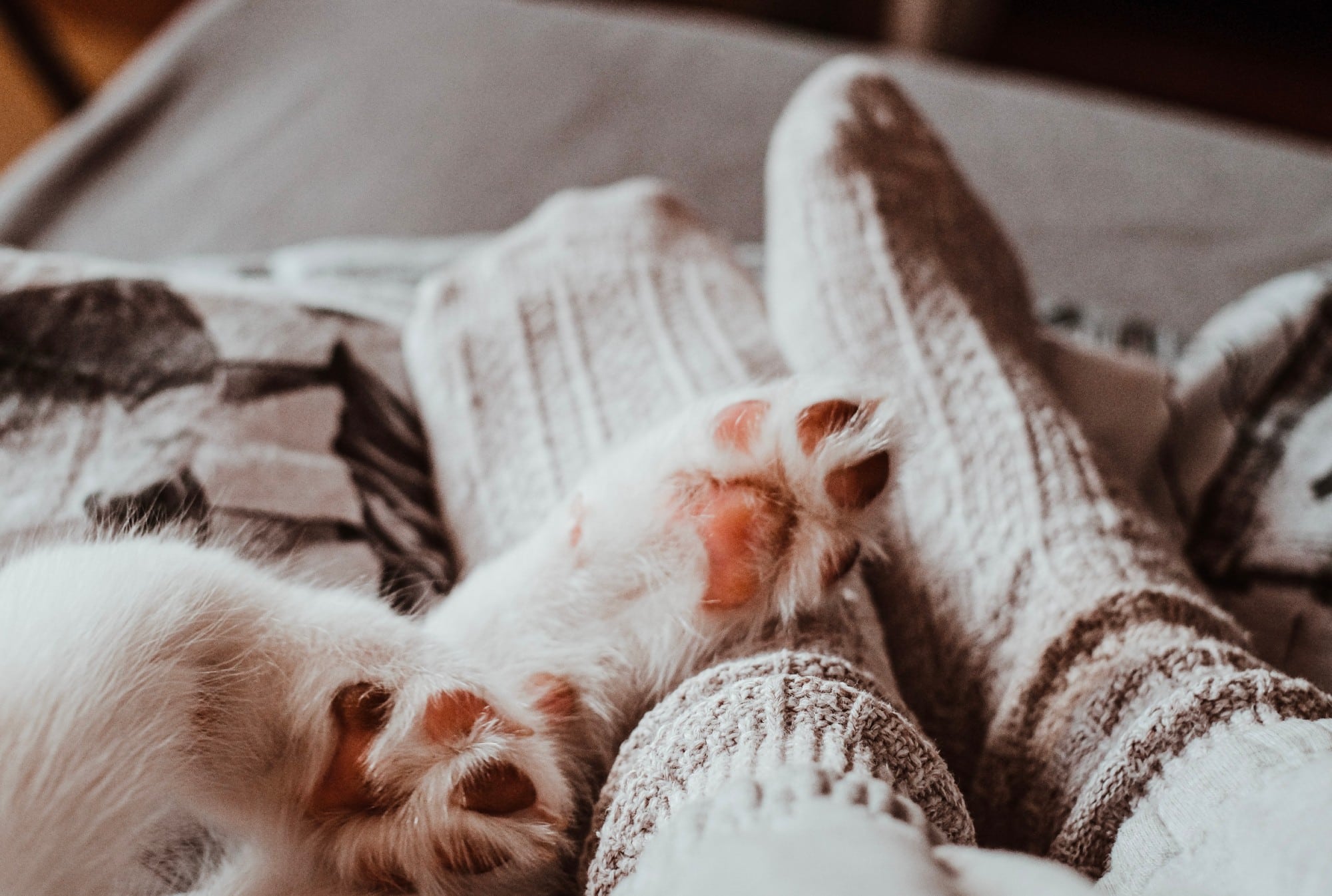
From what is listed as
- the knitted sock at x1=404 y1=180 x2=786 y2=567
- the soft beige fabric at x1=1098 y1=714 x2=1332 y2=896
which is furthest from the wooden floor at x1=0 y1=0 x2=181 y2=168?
the soft beige fabric at x1=1098 y1=714 x2=1332 y2=896

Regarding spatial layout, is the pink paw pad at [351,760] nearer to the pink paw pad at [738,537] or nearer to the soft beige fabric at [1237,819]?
the pink paw pad at [738,537]

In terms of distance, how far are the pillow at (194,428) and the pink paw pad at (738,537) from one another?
162mm

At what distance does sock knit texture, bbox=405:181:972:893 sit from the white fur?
1.6 inches

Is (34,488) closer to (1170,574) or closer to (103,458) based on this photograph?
(103,458)

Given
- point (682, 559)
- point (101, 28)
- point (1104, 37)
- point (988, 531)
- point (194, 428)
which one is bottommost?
point (1104, 37)

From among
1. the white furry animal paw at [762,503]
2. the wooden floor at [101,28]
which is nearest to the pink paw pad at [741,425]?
the white furry animal paw at [762,503]

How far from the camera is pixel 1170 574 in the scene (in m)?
0.46

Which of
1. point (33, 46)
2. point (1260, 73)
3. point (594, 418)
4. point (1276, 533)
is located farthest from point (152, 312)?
point (1260, 73)

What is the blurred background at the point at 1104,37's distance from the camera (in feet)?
6.75

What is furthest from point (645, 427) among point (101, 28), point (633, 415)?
point (101, 28)

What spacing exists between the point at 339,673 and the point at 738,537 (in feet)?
0.53

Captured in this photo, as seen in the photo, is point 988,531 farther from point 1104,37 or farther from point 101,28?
point 1104,37

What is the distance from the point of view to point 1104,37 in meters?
2.52

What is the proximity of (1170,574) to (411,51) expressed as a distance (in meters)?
1.02
